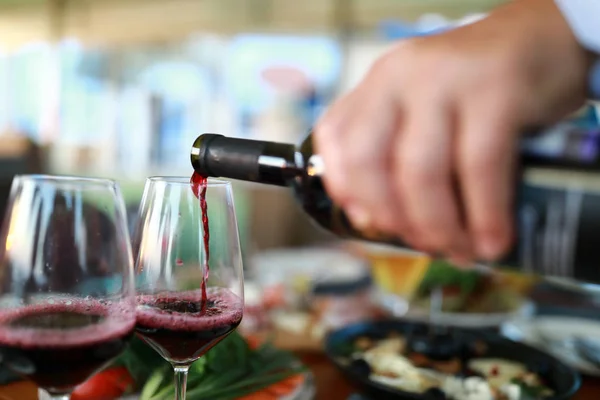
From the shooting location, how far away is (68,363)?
58 cm

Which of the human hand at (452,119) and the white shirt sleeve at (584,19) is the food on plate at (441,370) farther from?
the white shirt sleeve at (584,19)

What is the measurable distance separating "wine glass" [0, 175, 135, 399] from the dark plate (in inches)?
15.6

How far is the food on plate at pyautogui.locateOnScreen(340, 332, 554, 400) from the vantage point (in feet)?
2.93

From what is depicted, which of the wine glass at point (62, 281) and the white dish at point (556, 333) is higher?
the wine glass at point (62, 281)

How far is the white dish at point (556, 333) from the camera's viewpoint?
1133 mm

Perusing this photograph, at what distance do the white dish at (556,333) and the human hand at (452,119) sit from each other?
0.54 metres

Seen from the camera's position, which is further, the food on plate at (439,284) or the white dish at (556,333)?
the food on plate at (439,284)

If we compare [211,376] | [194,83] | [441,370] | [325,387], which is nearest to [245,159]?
[211,376]

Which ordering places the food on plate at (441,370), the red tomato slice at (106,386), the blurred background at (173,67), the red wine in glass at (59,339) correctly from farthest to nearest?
the blurred background at (173,67) → the food on plate at (441,370) → the red tomato slice at (106,386) → the red wine in glass at (59,339)

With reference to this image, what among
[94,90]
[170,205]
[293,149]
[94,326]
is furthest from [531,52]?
[94,90]

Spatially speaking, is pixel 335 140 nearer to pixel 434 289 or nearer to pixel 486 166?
pixel 486 166

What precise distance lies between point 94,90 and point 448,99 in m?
6.33

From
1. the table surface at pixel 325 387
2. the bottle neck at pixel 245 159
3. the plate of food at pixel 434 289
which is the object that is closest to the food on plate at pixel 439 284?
the plate of food at pixel 434 289

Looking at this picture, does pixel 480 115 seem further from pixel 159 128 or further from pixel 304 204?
pixel 159 128
